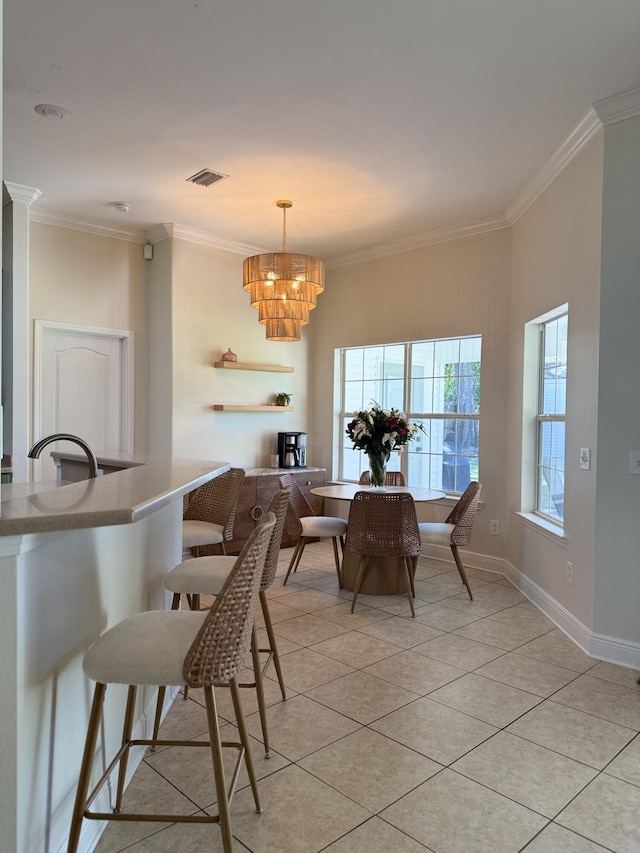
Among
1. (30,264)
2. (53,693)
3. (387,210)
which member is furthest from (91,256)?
(53,693)

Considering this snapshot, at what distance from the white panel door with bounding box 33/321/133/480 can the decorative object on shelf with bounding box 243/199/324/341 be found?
1.74 metres

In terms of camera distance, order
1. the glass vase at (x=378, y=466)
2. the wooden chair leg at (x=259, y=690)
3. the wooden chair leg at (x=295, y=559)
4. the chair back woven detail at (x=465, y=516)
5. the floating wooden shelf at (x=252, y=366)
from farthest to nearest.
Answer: the floating wooden shelf at (x=252, y=366)
the wooden chair leg at (x=295, y=559)
the glass vase at (x=378, y=466)
the chair back woven detail at (x=465, y=516)
the wooden chair leg at (x=259, y=690)

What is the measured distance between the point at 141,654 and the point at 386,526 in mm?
2555

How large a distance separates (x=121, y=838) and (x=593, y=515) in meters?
2.69

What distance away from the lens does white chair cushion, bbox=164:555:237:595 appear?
7.54 ft

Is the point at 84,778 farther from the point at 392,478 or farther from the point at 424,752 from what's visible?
the point at 392,478

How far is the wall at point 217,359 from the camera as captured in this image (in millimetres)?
5449

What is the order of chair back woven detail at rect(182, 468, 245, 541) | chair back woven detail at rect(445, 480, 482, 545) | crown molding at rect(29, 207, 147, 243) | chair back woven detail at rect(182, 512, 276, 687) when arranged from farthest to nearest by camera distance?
crown molding at rect(29, 207, 147, 243) → chair back woven detail at rect(445, 480, 482, 545) → chair back woven detail at rect(182, 468, 245, 541) → chair back woven detail at rect(182, 512, 276, 687)

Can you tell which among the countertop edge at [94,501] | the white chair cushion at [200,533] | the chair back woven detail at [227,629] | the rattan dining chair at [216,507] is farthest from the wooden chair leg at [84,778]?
the rattan dining chair at [216,507]

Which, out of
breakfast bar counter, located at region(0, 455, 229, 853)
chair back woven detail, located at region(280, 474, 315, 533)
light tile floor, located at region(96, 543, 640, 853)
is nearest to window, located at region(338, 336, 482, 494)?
chair back woven detail, located at region(280, 474, 315, 533)

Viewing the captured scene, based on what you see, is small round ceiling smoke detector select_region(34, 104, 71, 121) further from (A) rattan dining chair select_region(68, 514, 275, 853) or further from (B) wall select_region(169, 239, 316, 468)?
(A) rattan dining chair select_region(68, 514, 275, 853)

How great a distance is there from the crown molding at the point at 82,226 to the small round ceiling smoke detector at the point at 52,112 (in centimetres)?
166

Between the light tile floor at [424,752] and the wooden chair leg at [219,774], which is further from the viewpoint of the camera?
the light tile floor at [424,752]

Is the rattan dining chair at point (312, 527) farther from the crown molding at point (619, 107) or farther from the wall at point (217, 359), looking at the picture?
the crown molding at point (619, 107)
